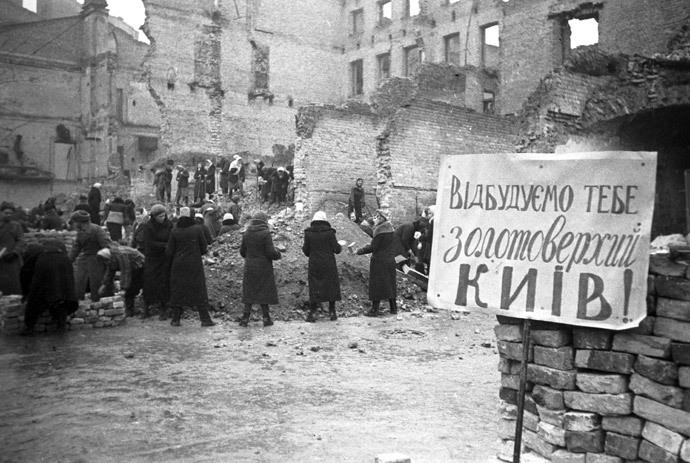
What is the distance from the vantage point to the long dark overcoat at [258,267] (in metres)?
9.69

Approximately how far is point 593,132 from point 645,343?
34.0 feet

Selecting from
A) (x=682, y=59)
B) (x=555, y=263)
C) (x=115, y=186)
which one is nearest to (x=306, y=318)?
(x=555, y=263)

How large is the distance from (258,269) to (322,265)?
1114 millimetres

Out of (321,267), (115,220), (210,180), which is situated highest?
(210,180)

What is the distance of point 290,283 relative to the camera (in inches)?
465

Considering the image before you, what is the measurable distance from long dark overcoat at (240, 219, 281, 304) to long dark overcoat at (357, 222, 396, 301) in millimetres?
1893

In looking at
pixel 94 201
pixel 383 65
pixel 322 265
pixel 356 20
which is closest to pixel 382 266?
pixel 322 265

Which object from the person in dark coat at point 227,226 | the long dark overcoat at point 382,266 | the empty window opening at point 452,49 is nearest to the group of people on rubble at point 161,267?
the long dark overcoat at point 382,266

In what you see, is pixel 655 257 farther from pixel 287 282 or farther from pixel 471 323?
pixel 287 282

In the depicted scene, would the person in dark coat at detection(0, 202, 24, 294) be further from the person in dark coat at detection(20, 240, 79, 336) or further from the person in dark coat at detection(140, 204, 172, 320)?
the person in dark coat at detection(140, 204, 172, 320)

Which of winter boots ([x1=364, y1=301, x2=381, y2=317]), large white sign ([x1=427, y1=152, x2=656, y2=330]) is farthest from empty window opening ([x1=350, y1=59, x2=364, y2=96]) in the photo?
large white sign ([x1=427, y1=152, x2=656, y2=330])

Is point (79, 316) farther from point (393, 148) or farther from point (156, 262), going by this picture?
point (393, 148)

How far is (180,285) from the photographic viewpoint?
942cm

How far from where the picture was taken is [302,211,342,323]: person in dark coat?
10.2 m
